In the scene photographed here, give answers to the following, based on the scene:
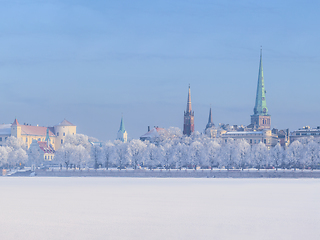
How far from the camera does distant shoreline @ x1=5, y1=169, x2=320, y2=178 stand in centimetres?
9912

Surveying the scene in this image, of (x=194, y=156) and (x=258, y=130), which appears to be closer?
(x=194, y=156)

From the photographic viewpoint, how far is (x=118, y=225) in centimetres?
3600

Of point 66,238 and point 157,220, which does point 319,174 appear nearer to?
point 157,220

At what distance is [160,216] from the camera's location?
40.2 m

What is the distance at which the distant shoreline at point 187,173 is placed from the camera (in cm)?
9912

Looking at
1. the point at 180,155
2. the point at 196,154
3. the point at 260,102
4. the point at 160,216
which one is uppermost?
the point at 260,102

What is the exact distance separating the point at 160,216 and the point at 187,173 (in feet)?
214

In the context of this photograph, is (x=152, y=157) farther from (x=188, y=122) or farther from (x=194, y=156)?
(x=188, y=122)

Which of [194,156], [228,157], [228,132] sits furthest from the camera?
[228,132]

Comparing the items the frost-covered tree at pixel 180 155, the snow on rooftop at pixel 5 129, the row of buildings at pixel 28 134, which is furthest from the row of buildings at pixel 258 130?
the snow on rooftop at pixel 5 129

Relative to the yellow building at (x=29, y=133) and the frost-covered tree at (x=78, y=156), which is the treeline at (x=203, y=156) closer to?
the frost-covered tree at (x=78, y=156)

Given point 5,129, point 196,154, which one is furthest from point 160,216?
point 5,129

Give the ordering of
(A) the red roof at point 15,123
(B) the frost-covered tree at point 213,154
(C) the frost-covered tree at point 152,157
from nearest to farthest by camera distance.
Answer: (B) the frost-covered tree at point 213,154 < (C) the frost-covered tree at point 152,157 < (A) the red roof at point 15,123

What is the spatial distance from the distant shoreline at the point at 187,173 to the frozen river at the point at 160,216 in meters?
42.3
